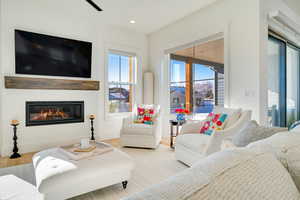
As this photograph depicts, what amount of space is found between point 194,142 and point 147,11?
9.06 feet

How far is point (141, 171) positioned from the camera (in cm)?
237

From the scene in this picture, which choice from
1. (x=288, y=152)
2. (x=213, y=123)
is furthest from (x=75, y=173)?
(x=213, y=123)

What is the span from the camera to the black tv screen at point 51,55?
3135 mm

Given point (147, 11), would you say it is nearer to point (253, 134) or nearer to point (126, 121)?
point (126, 121)

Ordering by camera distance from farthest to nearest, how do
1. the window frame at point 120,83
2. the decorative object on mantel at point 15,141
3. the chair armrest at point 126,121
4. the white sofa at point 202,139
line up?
the window frame at point 120,83
the chair armrest at point 126,121
the decorative object on mantel at point 15,141
the white sofa at point 202,139

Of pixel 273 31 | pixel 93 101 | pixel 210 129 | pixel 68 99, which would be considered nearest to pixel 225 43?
pixel 273 31

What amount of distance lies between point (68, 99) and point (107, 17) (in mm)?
1998

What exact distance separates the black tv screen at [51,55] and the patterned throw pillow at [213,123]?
2737 mm

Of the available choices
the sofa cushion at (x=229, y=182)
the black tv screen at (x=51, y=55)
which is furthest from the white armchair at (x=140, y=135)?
the sofa cushion at (x=229, y=182)

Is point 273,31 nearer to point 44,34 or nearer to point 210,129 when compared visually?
point 210,129

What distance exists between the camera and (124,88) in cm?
455

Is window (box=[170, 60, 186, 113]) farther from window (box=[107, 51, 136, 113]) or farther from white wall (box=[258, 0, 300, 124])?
white wall (box=[258, 0, 300, 124])

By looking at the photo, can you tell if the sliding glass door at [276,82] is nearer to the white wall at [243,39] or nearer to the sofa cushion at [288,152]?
the white wall at [243,39]

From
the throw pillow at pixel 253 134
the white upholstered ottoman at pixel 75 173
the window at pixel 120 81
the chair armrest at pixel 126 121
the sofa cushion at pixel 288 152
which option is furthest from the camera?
the window at pixel 120 81
